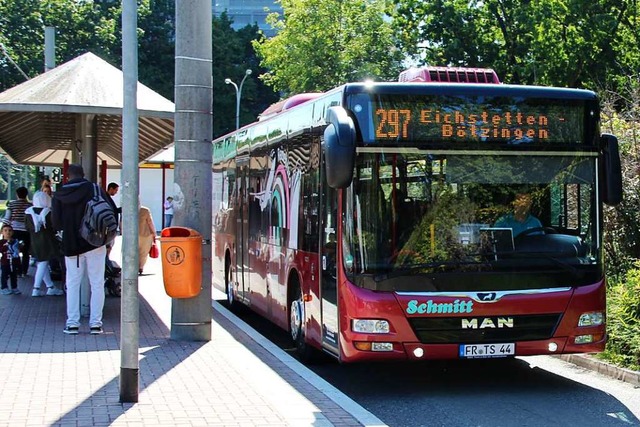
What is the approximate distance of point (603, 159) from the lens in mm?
9422

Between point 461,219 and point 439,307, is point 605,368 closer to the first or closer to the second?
point 439,307

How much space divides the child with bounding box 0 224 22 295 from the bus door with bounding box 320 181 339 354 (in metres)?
8.53

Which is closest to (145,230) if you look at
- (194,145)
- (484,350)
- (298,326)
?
(194,145)

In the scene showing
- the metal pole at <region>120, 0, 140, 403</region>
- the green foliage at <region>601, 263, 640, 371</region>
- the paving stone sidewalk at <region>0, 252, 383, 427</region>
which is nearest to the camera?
the paving stone sidewalk at <region>0, 252, 383, 427</region>

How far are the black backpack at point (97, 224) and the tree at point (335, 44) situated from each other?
106 feet

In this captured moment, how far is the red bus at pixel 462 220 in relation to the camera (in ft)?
29.0

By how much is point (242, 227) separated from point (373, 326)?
636cm

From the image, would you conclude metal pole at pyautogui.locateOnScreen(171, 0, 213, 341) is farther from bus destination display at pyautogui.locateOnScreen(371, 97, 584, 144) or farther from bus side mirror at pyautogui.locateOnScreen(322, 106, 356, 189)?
bus side mirror at pyautogui.locateOnScreen(322, 106, 356, 189)

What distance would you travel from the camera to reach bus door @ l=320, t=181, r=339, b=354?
928cm

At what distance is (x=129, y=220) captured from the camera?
7.79 m

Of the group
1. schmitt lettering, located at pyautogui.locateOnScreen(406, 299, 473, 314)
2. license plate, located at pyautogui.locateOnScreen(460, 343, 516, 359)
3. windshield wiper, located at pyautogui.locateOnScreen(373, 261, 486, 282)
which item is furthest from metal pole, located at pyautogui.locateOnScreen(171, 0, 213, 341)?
license plate, located at pyautogui.locateOnScreen(460, 343, 516, 359)

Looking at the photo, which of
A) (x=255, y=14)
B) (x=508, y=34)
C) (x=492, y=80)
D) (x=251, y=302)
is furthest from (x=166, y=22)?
(x=255, y=14)

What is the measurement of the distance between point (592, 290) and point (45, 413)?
493 centimetres

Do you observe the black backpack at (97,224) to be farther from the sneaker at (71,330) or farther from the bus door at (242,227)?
the bus door at (242,227)
